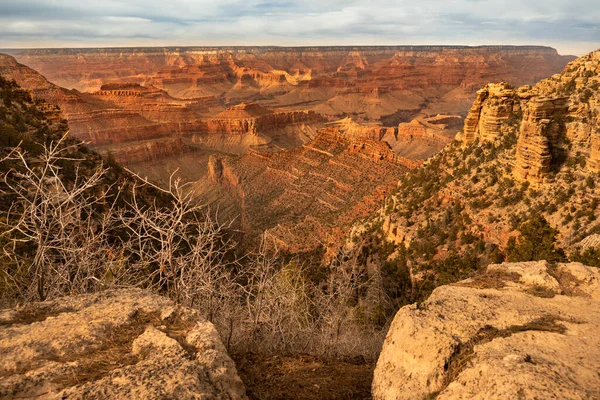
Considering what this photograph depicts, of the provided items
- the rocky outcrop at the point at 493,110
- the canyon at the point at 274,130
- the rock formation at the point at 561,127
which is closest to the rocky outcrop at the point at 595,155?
the rock formation at the point at 561,127

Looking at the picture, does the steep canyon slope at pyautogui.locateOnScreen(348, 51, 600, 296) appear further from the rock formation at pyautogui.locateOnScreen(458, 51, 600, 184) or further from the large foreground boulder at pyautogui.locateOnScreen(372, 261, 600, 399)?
the large foreground boulder at pyautogui.locateOnScreen(372, 261, 600, 399)

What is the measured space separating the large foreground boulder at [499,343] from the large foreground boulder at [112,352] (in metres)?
2.11

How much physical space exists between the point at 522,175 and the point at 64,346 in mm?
20346

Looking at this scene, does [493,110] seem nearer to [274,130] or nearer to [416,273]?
[416,273]

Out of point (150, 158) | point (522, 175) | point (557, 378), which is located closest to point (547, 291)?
point (557, 378)

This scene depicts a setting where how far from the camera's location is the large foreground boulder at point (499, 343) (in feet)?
12.7

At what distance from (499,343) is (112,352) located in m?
4.33

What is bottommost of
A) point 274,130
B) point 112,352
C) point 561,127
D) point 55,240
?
point 274,130

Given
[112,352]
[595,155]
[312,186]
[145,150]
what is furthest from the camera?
[145,150]

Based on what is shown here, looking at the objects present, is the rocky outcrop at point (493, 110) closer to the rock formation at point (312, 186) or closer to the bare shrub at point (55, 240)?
the rock formation at point (312, 186)

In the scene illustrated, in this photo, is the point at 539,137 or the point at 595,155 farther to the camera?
the point at 539,137

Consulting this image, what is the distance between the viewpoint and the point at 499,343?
458 cm

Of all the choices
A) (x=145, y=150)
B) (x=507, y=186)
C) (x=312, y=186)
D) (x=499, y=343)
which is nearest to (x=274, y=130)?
(x=145, y=150)

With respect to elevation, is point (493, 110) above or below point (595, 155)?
above
